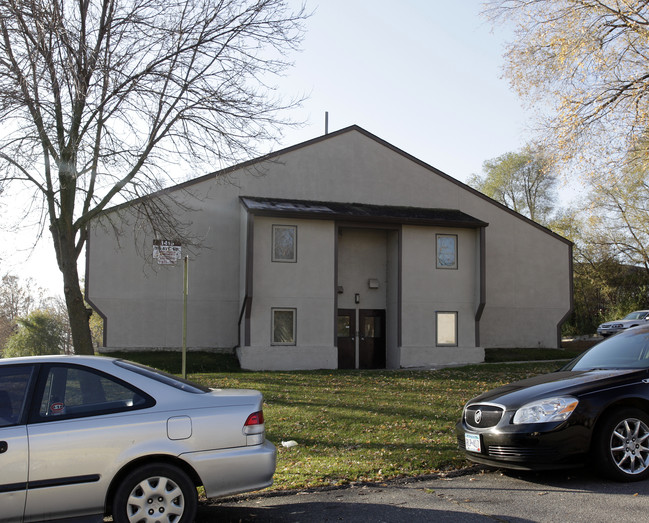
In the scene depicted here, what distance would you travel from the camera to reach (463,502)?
5832 mm

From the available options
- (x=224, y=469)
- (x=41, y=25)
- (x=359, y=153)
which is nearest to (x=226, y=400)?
(x=224, y=469)

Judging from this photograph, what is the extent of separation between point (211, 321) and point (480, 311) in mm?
9741

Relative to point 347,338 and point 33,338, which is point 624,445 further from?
point 33,338

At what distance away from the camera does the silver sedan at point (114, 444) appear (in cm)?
459

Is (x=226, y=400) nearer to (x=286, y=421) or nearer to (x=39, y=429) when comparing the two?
(x=39, y=429)

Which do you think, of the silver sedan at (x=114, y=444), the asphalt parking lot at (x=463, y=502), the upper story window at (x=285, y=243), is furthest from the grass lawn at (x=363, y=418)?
the upper story window at (x=285, y=243)

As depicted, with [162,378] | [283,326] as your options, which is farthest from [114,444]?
[283,326]

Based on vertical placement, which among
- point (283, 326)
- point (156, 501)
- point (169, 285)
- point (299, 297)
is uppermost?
point (169, 285)

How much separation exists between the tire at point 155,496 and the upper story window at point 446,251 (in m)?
18.8

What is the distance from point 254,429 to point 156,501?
0.91 metres

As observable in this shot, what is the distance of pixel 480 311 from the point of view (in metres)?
22.5

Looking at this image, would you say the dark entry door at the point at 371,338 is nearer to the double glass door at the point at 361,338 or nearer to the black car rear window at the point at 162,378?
the double glass door at the point at 361,338

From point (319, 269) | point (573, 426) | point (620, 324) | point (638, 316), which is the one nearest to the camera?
point (573, 426)

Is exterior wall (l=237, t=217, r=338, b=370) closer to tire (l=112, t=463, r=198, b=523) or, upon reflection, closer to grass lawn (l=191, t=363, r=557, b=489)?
grass lawn (l=191, t=363, r=557, b=489)
